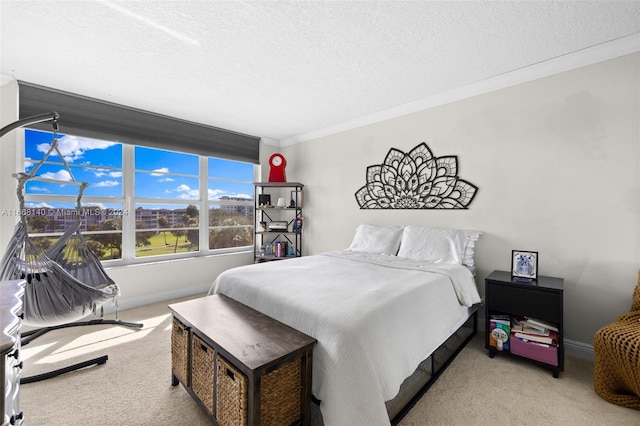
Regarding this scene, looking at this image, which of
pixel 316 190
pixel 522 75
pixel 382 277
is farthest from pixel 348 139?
pixel 382 277

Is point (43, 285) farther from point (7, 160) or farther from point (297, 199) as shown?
point (297, 199)

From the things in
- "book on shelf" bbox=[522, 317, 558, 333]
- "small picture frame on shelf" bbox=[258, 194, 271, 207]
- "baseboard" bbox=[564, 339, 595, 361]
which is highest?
"small picture frame on shelf" bbox=[258, 194, 271, 207]

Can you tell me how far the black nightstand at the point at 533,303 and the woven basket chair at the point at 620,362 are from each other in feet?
0.73

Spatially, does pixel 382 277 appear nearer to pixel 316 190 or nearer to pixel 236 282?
pixel 236 282

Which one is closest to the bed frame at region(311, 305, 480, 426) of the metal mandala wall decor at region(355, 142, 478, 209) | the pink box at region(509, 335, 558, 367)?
the pink box at region(509, 335, 558, 367)

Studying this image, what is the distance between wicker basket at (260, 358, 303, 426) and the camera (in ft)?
4.00

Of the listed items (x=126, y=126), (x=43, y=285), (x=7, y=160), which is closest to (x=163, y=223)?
(x=126, y=126)

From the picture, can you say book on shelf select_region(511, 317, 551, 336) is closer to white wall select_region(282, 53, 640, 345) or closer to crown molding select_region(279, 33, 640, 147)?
white wall select_region(282, 53, 640, 345)

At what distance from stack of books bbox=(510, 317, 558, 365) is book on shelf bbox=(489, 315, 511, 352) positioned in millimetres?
37

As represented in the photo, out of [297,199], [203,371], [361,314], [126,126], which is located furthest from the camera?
[297,199]

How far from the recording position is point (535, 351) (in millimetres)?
2062

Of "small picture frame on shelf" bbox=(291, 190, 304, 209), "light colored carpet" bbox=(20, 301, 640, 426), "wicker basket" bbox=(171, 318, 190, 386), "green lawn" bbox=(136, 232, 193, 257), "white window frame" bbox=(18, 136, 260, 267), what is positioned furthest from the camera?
"small picture frame on shelf" bbox=(291, 190, 304, 209)

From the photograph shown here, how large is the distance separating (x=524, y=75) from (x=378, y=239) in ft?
6.80

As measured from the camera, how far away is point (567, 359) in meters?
2.22
